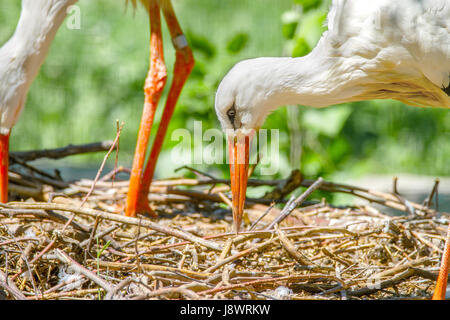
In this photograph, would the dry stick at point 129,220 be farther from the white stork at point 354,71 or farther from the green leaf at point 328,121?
the green leaf at point 328,121

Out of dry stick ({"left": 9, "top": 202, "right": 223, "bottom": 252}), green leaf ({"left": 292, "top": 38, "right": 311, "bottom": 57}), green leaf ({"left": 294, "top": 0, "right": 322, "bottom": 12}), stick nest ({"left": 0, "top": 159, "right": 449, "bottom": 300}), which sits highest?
green leaf ({"left": 294, "top": 0, "right": 322, "bottom": 12})

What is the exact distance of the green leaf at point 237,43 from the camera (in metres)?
3.60

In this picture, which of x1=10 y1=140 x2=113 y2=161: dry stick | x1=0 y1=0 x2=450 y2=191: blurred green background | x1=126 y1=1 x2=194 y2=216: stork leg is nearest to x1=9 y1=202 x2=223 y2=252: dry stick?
x1=126 y1=1 x2=194 y2=216: stork leg

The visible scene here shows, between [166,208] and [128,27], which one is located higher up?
[128,27]

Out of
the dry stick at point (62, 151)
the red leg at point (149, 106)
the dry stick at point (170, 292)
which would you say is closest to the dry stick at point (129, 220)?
the dry stick at point (170, 292)

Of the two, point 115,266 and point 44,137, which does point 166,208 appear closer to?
point 115,266

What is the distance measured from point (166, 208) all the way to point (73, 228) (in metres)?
0.97

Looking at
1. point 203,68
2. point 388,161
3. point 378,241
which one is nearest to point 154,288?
point 378,241

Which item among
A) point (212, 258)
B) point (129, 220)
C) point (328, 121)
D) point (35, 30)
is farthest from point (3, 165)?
point (328, 121)

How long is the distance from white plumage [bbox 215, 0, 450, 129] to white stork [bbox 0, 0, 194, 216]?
65cm

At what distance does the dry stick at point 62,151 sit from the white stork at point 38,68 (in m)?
0.46

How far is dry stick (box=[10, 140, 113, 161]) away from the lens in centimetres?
345

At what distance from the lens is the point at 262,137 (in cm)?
374

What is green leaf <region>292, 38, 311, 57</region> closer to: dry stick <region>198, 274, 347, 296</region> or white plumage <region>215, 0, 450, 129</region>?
white plumage <region>215, 0, 450, 129</region>
